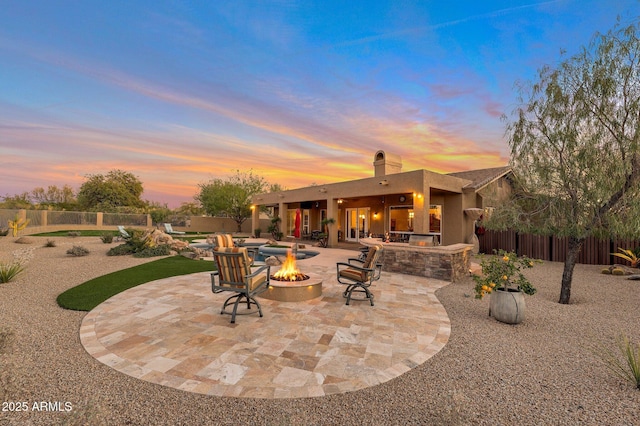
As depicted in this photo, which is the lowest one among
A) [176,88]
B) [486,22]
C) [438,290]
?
[438,290]

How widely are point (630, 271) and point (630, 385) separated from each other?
918 cm

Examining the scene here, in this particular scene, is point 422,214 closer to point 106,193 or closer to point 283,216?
point 283,216

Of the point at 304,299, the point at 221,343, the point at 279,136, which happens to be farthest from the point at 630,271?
the point at 279,136

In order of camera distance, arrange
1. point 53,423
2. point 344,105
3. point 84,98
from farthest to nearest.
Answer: point 344,105, point 84,98, point 53,423

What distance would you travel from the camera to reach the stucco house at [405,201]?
11.6m

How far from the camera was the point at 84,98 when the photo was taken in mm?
9781

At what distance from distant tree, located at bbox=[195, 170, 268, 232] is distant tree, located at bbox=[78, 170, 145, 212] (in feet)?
38.3

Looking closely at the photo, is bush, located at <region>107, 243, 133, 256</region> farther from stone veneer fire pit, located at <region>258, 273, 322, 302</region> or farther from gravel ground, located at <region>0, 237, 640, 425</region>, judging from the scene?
stone veneer fire pit, located at <region>258, 273, 322, 302</region>

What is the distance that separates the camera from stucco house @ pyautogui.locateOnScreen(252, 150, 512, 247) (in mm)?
11562

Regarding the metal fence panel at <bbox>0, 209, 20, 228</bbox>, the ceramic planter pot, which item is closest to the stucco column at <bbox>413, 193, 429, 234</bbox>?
the ceramic planter pot

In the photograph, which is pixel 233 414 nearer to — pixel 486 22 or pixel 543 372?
pixel 543 372

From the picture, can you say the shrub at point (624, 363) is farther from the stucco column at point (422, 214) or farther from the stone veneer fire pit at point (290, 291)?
the stucco column at point (422, 214)

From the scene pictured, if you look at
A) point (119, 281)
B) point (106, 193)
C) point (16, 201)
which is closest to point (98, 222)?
point (106, 193)

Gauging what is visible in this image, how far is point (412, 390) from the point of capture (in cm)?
247
